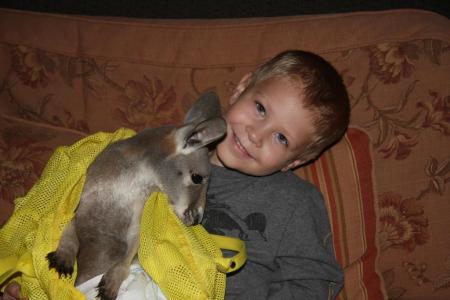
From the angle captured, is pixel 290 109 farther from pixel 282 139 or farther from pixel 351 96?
pixel 351 96

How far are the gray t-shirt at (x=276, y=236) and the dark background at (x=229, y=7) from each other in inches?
40.2

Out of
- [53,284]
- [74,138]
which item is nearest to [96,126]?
[74,138]

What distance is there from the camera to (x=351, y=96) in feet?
6.53

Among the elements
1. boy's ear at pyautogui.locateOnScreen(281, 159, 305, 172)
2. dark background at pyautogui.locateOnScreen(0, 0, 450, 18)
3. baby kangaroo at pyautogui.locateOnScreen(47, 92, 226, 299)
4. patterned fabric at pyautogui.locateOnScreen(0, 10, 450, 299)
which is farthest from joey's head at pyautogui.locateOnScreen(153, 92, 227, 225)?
dark background at pyautogui.locateOnScreen(0, 0, 450, 18)

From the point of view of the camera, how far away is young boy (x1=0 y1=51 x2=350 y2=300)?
1.71 m

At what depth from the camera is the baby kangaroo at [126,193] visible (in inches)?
56.5

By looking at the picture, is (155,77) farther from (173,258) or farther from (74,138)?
(173,258)

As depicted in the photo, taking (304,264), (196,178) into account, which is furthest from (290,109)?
(304,264)

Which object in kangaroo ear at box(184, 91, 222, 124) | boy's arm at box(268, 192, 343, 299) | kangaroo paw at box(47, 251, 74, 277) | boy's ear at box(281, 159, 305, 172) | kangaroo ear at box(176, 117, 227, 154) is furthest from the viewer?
boy's ear at box(281, 159, 305, 172)

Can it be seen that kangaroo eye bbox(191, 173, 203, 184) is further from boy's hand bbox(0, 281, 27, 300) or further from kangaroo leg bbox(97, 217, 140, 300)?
boy's hand bbox(0, 281, 27, 300)

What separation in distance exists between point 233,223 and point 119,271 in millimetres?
500

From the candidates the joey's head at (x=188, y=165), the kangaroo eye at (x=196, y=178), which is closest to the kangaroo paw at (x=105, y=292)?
the joey's head at (x=188, y=165)

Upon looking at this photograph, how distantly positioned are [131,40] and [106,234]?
3.24 feet

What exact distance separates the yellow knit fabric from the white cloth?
2.6 inches
